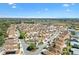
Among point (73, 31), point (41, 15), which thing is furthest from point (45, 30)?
point (73, 31)

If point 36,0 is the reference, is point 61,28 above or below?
below

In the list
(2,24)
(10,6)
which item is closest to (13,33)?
(2,24)

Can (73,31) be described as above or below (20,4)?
below

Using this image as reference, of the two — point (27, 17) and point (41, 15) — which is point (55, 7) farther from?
point (27, 17)
